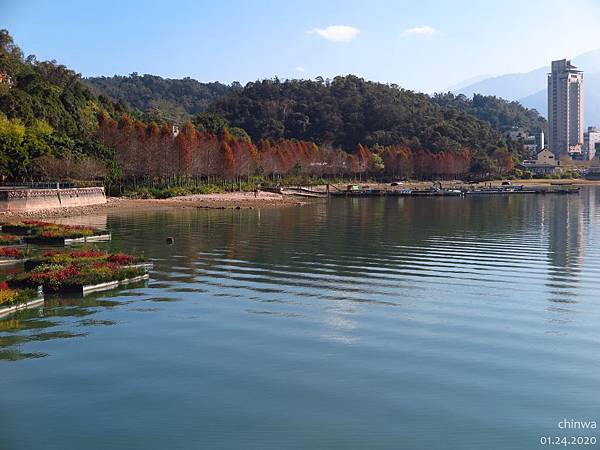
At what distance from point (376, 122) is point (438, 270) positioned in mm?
138917

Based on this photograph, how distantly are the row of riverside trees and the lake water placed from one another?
53.7m

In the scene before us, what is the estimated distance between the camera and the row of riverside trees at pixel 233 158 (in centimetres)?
8331

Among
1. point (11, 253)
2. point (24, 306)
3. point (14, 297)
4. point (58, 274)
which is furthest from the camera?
point (11, 253)

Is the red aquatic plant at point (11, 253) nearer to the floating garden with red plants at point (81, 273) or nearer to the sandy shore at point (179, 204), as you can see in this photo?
the floating garden with red plants at point (81, 273)

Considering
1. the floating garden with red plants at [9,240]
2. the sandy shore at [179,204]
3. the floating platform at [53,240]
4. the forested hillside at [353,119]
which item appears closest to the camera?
the floating garden with red plants at [9,240]

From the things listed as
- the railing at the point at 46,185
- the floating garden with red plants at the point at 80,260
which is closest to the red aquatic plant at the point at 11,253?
the floating garden with red plants at the point at 80,260

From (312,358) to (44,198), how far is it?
47.5 m

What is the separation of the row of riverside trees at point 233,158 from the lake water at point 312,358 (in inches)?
2112

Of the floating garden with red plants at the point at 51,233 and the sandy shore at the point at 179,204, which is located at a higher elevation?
the sandy shore at the point at 179,204

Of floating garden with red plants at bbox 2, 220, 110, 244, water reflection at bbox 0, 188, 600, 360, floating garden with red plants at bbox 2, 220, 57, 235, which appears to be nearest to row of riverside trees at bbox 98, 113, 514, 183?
water reflection at bbox 0, 188, 600, 360

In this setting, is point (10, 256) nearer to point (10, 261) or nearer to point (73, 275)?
point (10, 261)

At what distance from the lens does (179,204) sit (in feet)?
240

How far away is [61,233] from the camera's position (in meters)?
37.6

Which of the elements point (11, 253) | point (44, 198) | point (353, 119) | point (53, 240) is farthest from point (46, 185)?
point (353, 119)
